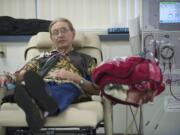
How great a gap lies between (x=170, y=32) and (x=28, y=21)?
1368 millimetres

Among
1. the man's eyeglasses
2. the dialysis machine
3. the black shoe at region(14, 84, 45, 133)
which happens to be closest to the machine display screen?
the dialysis machine

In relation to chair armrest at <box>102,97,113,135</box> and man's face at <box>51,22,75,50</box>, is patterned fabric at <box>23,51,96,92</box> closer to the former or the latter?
man's face at <box>51,22,75,50</box>

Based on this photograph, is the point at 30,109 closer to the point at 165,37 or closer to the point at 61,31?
the point at 61,31

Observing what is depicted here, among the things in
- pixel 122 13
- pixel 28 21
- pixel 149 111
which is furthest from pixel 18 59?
pixel 149 111

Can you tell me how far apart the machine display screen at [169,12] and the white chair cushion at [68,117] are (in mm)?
1072

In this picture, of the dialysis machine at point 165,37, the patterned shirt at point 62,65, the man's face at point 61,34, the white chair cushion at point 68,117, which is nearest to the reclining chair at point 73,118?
the white chair cushion at point 68,117

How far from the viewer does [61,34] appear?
2.90m

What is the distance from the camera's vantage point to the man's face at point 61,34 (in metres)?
2.90

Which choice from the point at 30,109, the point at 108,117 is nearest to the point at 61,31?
the point at 108,117

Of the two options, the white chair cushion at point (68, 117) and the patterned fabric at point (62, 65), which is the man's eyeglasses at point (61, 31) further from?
the white chair cushion at point (68, 117)

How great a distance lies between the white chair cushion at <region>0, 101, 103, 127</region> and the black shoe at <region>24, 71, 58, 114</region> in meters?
0.07

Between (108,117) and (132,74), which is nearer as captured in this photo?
(132,74)

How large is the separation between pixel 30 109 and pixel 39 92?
0.12 metres

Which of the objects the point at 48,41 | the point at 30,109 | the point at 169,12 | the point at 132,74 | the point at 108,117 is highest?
the point at 169,12
